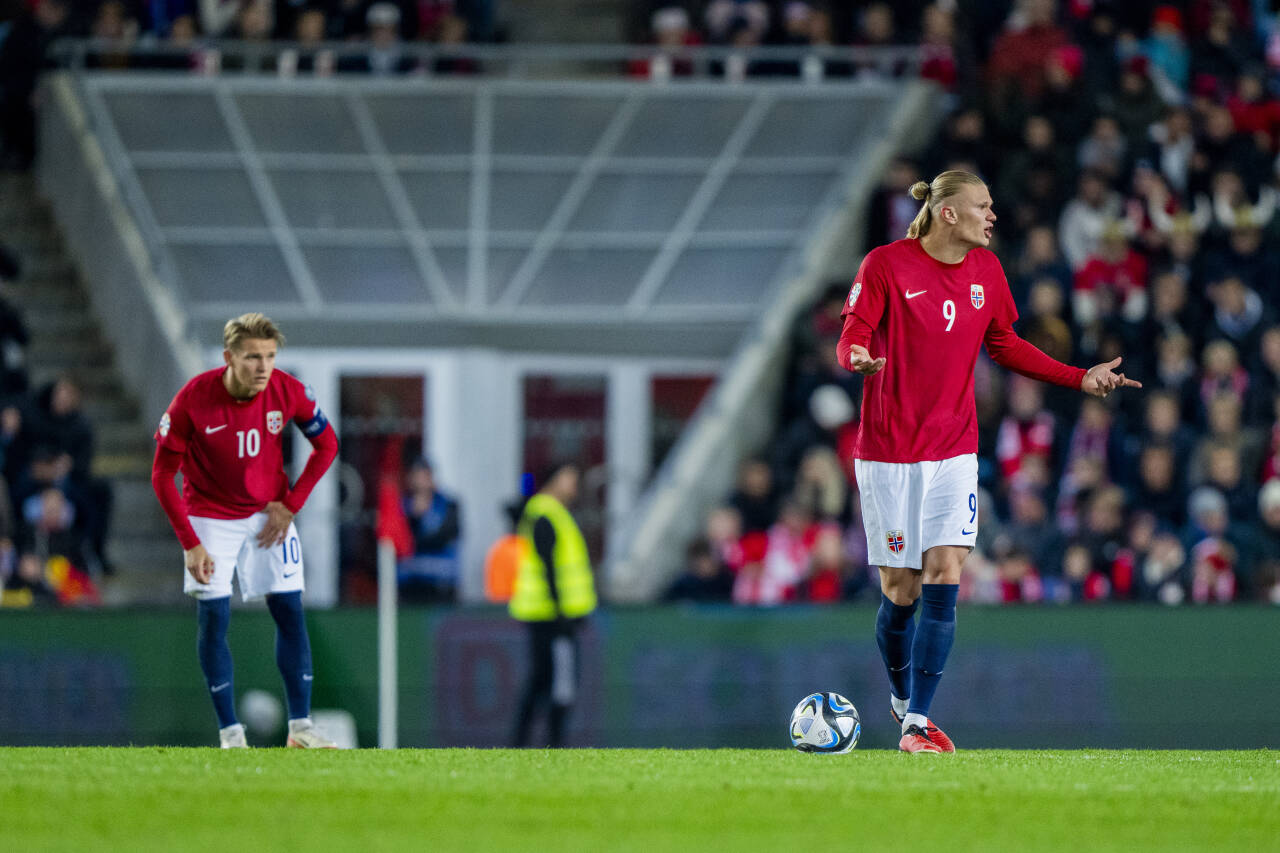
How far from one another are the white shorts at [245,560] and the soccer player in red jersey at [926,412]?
8.75ft

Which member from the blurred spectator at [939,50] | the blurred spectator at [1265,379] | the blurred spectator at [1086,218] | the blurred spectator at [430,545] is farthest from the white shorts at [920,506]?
the blurred spectator at [939,50]

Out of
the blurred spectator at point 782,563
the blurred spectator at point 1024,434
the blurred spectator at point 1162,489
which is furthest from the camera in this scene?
the blurred spectator at point 1024,434

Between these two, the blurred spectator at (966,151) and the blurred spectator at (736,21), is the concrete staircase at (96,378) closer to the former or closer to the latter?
the blurred spectator at (736,21)

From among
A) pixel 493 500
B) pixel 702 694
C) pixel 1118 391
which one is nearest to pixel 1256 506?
pixel 1118 391

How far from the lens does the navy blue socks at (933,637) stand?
8.14 m

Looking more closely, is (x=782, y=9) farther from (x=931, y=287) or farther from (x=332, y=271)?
(x=931, y=287)

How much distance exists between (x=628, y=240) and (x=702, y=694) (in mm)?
6947

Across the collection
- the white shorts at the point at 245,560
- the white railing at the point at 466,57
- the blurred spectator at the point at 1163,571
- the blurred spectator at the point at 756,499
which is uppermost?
the white railing at the point at 466,57

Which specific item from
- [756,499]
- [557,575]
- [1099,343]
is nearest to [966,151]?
[1099,343]

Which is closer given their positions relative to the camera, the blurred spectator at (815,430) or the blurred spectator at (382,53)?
the blurred spectator at (815,430)

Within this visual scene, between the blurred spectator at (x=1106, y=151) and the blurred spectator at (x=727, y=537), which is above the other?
the blurred spectator at (x=1106, y=151)

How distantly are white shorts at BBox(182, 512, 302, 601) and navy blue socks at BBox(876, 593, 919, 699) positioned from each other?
2.67 meters

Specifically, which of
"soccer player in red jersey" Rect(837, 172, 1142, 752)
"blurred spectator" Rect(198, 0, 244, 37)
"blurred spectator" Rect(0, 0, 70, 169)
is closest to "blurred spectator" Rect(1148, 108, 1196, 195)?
"blurred spectator" Rect(198, 0, 244, 37)

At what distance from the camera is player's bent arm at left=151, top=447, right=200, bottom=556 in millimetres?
8734
